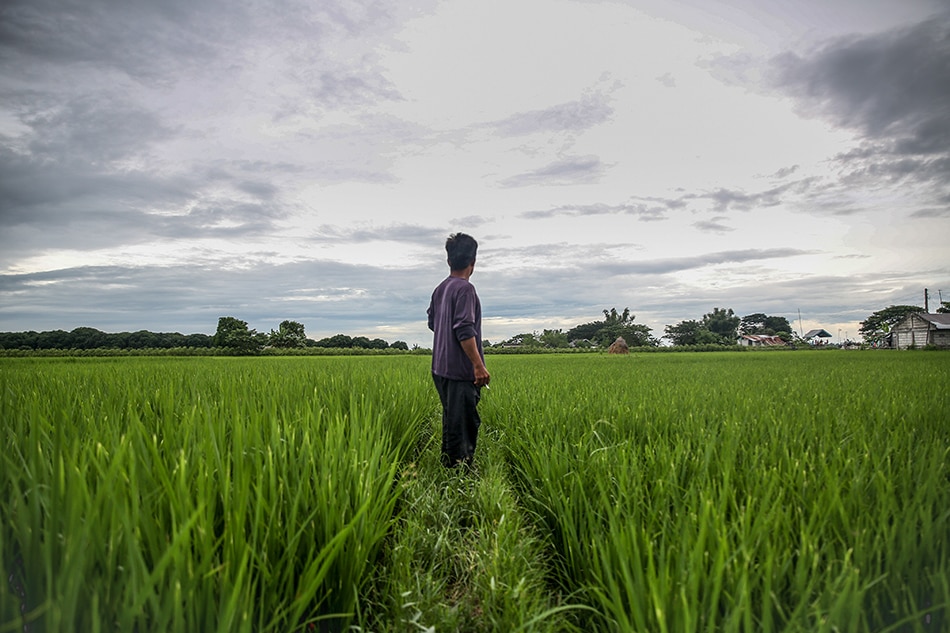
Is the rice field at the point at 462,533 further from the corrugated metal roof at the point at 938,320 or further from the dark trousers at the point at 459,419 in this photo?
the corrugated metal roof at the point at 938,320

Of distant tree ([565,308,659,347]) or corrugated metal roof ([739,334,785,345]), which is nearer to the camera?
distant tree ([565,308,659,347])

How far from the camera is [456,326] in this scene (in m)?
3.71

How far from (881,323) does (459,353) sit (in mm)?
86519

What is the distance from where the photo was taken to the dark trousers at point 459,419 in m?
3.85

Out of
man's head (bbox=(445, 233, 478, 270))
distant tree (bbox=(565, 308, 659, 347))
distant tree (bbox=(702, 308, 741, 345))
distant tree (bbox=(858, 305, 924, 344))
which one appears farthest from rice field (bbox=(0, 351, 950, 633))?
distant tree (bbox=(858, 305, 924, 344))

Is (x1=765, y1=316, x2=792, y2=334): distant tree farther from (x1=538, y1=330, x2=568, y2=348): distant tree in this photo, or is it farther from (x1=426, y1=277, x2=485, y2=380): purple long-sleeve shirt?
(x1=426, y1=277, x2=485, y2=380): purple long-sleeve shirt

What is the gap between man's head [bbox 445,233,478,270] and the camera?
3.96 meters

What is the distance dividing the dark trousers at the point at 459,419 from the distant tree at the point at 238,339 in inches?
1041

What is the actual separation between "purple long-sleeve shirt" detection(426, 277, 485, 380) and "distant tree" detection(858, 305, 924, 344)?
259ft

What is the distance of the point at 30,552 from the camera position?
3.95 ft

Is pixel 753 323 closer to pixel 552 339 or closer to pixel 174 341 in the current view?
pixel 552 339

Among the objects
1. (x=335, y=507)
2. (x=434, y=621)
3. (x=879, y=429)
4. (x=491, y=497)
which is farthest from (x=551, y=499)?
(x=879, y=429)

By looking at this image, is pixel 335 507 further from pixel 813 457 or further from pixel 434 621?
pixel 813 457

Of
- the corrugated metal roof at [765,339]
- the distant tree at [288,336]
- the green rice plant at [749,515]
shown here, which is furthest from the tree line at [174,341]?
the corrugated metal roof at [765,339]
